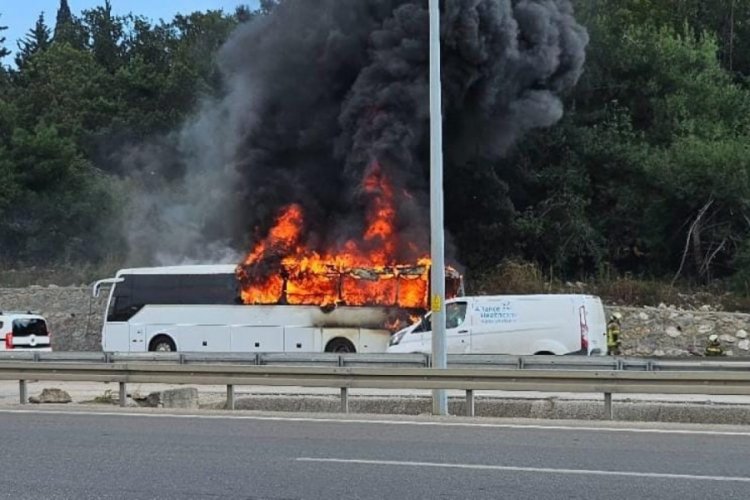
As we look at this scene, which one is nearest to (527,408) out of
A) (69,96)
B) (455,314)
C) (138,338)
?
(455,314)

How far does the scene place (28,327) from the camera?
25125mm

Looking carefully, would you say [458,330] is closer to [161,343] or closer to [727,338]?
[161,343]

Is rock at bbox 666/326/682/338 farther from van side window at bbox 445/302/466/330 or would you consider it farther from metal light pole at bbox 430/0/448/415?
metal light pole at bbox 430/0/448/415

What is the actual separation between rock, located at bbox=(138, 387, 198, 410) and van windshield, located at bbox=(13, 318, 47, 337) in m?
10.7

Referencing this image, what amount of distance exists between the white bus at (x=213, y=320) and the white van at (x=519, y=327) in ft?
10.5

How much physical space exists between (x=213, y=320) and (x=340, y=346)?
352cm

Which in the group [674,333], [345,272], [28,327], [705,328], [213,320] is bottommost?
[674,333]

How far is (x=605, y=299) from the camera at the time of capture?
1236 inches

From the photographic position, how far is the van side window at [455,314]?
69.3 ft

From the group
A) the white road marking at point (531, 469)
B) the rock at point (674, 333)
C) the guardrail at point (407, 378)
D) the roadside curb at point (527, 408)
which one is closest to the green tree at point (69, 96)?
the rock at point (674, 333)

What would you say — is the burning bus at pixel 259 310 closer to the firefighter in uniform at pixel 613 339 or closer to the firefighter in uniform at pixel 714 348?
the firefighter in uniform at pixel 613 339

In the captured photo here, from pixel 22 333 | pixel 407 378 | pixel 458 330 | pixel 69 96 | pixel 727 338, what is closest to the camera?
pixel 407 378

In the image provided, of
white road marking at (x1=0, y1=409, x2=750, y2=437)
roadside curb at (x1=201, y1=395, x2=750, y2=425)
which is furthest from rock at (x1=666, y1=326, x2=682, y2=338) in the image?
white road marking at (x1=0, y1=409, x2=750, y2=437)

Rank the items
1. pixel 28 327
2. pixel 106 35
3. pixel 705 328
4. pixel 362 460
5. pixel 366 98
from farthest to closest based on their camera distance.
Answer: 1. pixel 106 35
2. pixel 366 98
3. pixel 705 328
4. pixel 28 327
5. pixel 362 460
